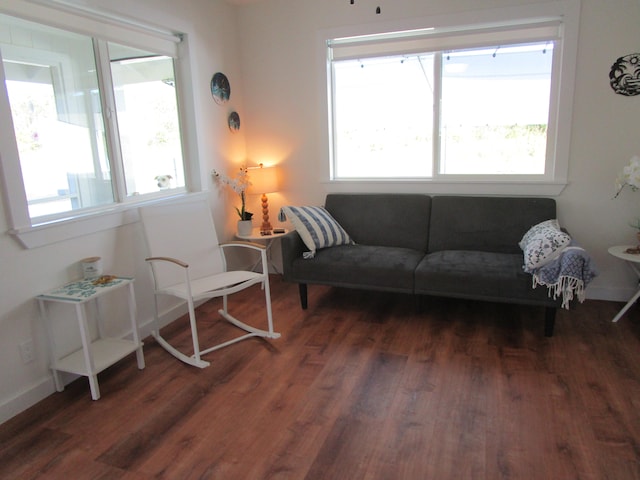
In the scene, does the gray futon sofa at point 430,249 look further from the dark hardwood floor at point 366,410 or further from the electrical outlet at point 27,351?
the electrical outlet at point 27,351

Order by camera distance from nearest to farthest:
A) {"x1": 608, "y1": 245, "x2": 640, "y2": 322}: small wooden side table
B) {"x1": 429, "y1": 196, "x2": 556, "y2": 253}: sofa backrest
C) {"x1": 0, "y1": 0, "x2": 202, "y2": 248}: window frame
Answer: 1. {"x1": 0, "y1": 0, "x2": 202, "y2": 248}: window frame
2. {"x1": 608, "y1": 245, "x2": 640, "y2": 322}: small wooden side table
3. {"x1": 429, "y1": 196, "x2": 556, "y2": 253}: sofa backrest

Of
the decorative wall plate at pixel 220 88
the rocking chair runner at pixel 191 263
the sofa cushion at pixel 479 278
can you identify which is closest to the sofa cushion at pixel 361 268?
the sofa cushion at pixel 479 278

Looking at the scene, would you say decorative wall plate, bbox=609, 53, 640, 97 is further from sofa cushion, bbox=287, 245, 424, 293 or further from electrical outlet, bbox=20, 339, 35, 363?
electrical outlet, bbox=20, 339, 35, 363

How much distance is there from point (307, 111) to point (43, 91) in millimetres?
2192

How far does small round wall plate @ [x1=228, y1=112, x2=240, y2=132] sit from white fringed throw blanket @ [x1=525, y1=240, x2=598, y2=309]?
114 inches

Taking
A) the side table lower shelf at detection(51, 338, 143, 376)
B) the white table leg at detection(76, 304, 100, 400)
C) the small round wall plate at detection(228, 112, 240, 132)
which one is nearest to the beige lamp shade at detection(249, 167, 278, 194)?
the small round wall plate at detection(228, 112, 240, 132)

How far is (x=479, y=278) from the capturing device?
9.84ft

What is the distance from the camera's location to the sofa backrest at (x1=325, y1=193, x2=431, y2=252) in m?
3.71

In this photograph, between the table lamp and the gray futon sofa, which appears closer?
the gray futon sofa

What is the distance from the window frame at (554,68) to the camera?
328 cm

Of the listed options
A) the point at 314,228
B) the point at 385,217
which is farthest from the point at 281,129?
the point at 385,217

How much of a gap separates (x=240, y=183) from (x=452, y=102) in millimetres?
1968

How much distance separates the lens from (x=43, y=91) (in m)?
2.55

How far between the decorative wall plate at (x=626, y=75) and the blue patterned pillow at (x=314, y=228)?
7.50 ft
